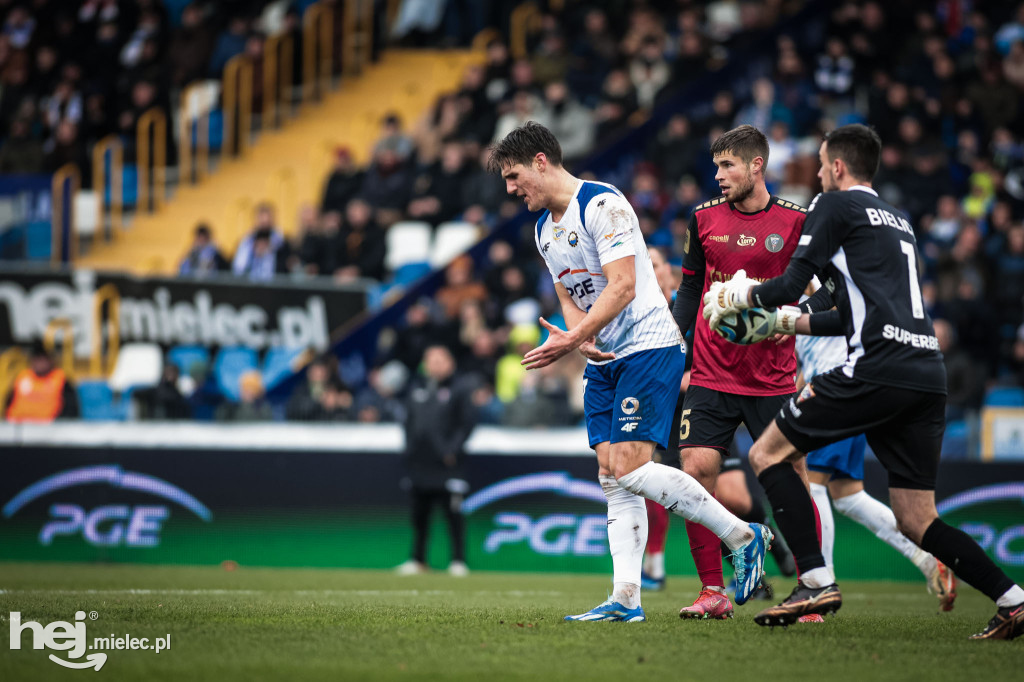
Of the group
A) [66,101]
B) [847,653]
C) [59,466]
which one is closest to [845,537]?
[847,653]

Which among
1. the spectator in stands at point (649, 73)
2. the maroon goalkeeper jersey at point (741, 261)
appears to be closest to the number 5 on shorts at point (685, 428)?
the maroon goalkeeper jersey at point (741, 261)

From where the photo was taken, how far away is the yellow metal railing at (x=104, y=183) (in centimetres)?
2072

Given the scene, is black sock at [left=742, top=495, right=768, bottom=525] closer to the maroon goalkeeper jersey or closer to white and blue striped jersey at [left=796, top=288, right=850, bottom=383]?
white and blue striped jersey at [left=796, top=288, right=850, bottom=383]

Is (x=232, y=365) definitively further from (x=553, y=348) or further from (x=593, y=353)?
(x=553, y=348)

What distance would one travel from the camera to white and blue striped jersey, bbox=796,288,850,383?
859 centimetres

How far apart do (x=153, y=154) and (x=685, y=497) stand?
18.5 meters

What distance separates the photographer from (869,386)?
5.79 metres

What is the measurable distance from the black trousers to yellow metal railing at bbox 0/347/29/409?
5.97 metres

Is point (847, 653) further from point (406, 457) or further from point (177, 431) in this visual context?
point (177, 431)

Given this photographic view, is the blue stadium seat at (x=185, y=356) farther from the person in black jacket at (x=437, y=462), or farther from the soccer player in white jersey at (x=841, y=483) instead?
the soccer player in white jersey at (x=841, y=483)

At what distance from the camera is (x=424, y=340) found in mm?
15859

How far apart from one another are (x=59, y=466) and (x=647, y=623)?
325 inches

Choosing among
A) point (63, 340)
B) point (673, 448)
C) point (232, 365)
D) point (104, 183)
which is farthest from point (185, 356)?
point (673, 448)

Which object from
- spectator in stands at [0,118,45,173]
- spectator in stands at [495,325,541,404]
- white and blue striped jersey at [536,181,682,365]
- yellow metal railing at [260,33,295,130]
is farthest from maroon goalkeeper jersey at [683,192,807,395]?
yellow metal railing at [260,33,295,130]
